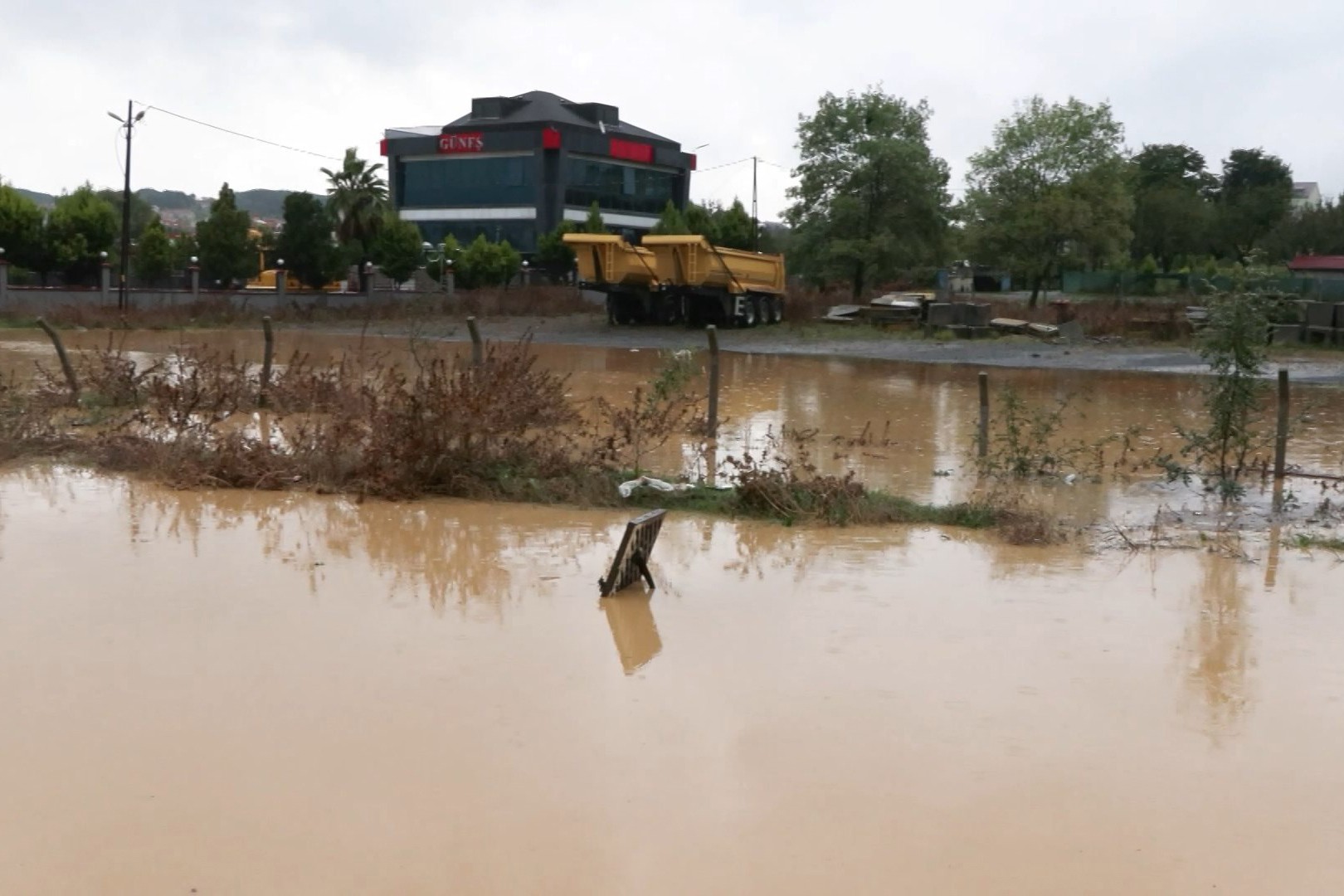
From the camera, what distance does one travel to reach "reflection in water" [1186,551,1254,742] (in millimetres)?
7574

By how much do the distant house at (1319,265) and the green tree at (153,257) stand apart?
1934 inches

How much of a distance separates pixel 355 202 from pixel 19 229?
17.8 meters

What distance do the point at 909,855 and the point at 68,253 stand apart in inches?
1983

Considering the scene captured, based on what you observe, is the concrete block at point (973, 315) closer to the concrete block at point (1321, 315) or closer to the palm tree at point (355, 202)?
the concrete block at point (1321, 315)

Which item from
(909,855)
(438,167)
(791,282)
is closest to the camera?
(909,855)

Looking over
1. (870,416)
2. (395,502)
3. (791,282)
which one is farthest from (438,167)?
(395,502)

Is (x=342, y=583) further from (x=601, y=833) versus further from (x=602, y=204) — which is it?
(x=602, y=204)

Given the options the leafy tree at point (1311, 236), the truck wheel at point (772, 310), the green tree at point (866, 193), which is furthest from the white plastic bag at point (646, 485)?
the leafy tree at point (1311, 236)

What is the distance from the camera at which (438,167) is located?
8231 cm

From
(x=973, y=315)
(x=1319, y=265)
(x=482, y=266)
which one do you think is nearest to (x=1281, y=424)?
(x=973, y=315)

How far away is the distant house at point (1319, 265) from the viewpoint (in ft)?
215

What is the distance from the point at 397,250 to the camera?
199 feet

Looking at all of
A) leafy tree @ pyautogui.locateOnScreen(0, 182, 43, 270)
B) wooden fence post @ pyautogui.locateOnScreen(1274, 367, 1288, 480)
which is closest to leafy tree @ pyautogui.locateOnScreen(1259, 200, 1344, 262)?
leafy tree @ pyautogui.locateOnScreen(0, 182, 43, 270)

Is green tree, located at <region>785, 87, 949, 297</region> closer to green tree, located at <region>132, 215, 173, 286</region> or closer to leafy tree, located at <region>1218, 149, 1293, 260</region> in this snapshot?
green tree, located at <region>132, 215, 173, 286</region>
